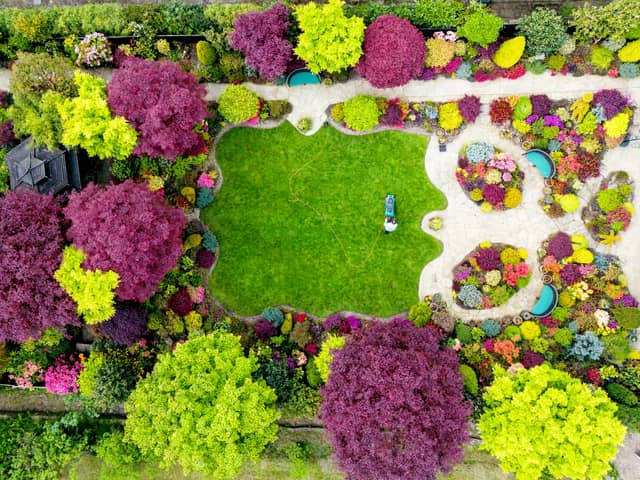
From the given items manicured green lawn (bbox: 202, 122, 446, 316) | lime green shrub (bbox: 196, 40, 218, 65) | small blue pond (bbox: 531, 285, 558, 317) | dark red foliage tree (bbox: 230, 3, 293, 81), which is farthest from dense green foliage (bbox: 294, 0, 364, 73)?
small blue pond (bbox: 531, 285, 558, 317)

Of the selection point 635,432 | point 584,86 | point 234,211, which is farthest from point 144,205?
point 635,432

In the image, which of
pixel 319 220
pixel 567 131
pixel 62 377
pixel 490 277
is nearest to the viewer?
pixel 62 377

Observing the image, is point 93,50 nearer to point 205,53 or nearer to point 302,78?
point 205,53

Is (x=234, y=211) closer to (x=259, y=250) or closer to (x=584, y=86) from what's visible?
(x=259, y=250)

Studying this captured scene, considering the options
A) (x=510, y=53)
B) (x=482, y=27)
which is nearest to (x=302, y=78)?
(x=482, y=27)

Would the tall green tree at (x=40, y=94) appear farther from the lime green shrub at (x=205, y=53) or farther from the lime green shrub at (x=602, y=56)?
the lime green shrub at (x=602, y=56)

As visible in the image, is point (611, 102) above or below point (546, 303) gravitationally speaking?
above
